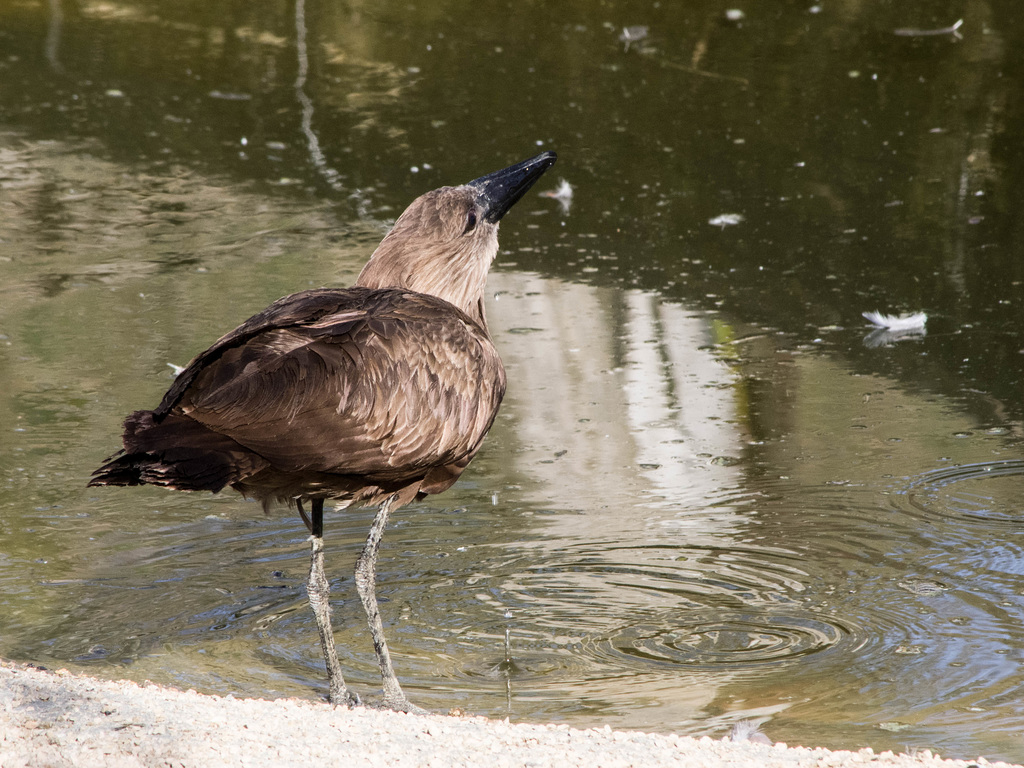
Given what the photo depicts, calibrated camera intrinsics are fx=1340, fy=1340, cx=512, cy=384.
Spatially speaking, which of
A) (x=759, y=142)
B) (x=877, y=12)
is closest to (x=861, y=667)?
(x=759, y=142)

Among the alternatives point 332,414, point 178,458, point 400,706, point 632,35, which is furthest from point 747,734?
point 632,35

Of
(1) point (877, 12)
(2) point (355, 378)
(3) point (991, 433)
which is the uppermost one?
(1) point (877, 12)

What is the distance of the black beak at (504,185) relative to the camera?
16.0 ft

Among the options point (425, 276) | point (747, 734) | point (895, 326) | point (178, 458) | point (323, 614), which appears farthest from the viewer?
point (895, 326)

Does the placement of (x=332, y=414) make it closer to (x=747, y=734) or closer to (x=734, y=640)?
(x=747, y=734)

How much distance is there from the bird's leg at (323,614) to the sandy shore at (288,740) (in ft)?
1.44

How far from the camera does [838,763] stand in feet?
10.0

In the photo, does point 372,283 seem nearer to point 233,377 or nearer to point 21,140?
point 233,377

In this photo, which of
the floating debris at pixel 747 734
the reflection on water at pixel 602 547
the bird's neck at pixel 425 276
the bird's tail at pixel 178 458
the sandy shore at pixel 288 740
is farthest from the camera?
the bird's neck at pixel 425 276

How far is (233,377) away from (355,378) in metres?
0.33

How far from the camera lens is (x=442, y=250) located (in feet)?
14.9

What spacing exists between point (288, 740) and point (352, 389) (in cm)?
98

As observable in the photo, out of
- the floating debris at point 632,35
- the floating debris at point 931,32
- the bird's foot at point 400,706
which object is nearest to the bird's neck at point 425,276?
the bird's foot at point 400,706

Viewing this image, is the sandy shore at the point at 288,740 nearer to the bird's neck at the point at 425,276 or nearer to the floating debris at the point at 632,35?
the bird's neck at the point at 425,276
